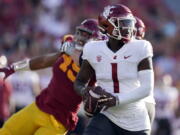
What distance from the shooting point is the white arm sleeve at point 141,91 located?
250 inches

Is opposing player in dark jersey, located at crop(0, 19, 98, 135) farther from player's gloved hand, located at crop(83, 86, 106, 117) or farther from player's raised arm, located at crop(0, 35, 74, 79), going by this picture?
player's gloved hand, located at crop(83, 86, 106, 117)

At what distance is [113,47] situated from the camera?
259 inches

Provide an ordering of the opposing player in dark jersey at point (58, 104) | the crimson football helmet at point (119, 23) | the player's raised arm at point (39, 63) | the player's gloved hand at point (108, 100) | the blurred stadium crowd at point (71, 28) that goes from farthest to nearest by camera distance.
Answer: the blurred stadium crowd at point (71, 28), the player's raised arm at point (39, 63), the opposing player in dark jersey at point (58, 104), the crimson football helmet at point (119, 23), the player's gloved hand at point (108, 100)

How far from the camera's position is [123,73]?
6414 mm

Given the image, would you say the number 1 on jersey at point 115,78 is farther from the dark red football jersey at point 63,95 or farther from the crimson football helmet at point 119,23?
the dark red football jersey at point 63,95

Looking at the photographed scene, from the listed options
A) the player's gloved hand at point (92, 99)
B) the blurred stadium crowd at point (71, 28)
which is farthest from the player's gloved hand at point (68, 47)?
the blurred stadium crowd at point (71, 28)

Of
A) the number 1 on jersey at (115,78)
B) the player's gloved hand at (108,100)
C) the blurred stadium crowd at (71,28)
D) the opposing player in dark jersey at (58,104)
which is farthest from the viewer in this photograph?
the blurred stadium crowd at (71,28)

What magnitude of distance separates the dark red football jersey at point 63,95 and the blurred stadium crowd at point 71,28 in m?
5.75

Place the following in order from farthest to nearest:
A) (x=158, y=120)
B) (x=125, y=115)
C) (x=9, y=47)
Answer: (x=9, y=47) < (x=158, y=120) < (x=125, y=115)

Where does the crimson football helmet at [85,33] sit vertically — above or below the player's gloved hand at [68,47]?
above

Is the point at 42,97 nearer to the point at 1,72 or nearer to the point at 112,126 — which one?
the point at 1,72

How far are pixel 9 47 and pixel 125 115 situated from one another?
312 inches

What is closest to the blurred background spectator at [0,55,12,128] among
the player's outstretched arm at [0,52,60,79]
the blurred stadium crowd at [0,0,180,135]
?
the blurred stadium crowd at [0,0,180,135]

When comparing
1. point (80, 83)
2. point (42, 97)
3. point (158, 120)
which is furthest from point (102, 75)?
point (158, 120)
